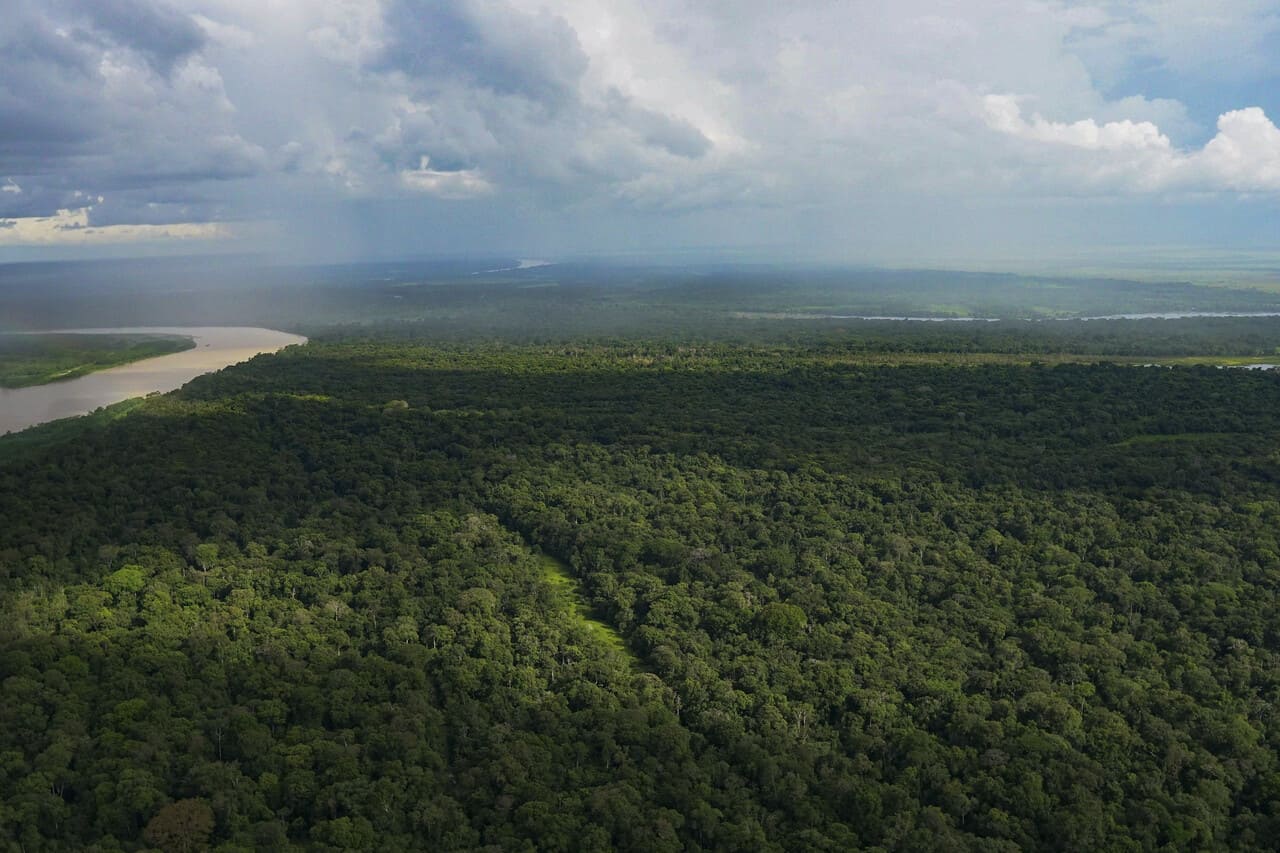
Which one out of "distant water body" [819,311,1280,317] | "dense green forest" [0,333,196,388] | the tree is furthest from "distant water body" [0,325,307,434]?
"distant water body" [819,311,1280,317]

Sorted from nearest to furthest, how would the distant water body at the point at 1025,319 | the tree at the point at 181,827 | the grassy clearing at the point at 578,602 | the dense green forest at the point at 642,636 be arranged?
the tree at the point at 181,827
the dense green forest at the point at 642,636
the grassy clearing at the point at 578,602
the distant water body at the point at 1025,319

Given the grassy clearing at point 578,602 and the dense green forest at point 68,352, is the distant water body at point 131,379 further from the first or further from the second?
the grassy clearing at point 578,602

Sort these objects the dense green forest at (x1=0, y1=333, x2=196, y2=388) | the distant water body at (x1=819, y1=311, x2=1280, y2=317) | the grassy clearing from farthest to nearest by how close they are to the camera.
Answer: the distant water body at (x1=819, y1=311, x2=1280, y2=317) → the dense green forest at (x1=0, y1=333, x2=196, y2=388) → the grassy clearing

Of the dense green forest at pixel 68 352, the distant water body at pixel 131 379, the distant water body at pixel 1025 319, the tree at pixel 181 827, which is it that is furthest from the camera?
the distant water body at pixel 1025 319

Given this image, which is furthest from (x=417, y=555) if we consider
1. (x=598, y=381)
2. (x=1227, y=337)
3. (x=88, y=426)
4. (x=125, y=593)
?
(x=1227, y=337)

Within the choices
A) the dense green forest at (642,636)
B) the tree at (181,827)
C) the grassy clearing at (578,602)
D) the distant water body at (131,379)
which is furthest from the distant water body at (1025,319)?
the tree at (181,827)

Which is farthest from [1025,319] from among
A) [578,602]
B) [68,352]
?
[68,352]

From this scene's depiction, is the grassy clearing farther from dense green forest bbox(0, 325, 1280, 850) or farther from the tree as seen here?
the tree

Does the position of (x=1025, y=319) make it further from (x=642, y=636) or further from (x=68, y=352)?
(x=68, y=352)
